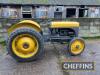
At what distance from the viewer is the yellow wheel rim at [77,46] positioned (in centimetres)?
760

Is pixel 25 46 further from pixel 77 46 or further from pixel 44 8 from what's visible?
pixel 44 8

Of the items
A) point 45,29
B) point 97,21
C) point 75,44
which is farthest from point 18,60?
point 97,21

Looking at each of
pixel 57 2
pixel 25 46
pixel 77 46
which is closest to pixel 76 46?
pixel 77 46

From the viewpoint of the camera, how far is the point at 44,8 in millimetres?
19453

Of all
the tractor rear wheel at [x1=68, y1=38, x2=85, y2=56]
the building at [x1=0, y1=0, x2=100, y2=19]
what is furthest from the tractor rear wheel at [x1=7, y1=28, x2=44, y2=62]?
the building at [x1=0, y1=0, x2=100, y2=19]

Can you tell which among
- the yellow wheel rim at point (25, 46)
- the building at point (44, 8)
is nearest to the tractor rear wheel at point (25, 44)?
the yellow wheel rim at point (25, 46)

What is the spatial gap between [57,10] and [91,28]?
10.0 metres

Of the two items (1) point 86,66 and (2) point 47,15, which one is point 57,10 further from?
(1) point 86,66

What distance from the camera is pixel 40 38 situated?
Result: 7.04 meters

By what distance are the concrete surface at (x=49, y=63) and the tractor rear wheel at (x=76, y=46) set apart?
17 centimetres

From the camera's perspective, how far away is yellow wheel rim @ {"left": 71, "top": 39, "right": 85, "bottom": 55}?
7598 millimetres

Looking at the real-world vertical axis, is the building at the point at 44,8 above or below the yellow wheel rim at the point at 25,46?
above

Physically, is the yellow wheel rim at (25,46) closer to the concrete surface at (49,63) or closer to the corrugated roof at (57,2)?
the concrete surface at (49,63)

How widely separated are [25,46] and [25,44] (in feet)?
0.20
